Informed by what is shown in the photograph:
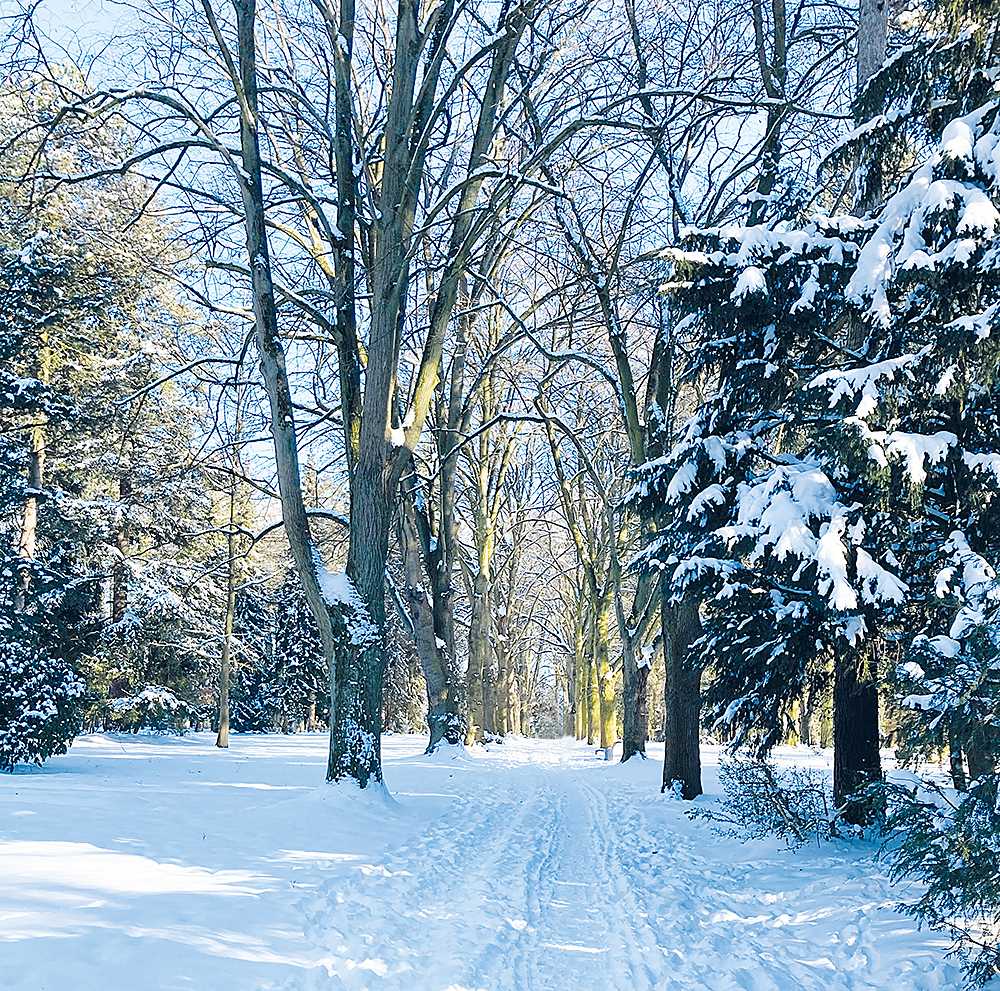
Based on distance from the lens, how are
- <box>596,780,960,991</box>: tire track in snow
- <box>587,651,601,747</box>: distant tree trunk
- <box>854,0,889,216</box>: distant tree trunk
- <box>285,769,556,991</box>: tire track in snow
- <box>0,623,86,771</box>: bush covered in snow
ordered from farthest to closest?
<box>587,651,601,747</box>: distant tree trunk
<box>0,623,86,771</box>: bush covered in snow
<box>854,0,889,216</box>: distant tree trunk
<box>596,780,960,991</box>: tire track in snow
<box>285,769,556,991</box>: tire track in snow

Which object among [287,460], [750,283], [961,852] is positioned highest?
[750,283]

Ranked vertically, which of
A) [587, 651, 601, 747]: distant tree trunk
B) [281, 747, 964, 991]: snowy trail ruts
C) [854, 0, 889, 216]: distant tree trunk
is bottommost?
[587, 651, 601, 747]: distant tree trunk

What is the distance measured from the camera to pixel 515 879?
6.50 metres

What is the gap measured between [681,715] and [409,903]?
678 centimetres

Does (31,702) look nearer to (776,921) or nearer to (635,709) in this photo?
(635,709)

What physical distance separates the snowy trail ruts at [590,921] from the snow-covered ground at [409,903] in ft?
0.06

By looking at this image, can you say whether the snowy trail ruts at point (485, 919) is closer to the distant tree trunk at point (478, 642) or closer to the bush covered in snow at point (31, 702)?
the bush covered in snow at point (31, 702)

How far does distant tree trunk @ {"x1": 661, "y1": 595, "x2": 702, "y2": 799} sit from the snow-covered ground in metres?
1.81

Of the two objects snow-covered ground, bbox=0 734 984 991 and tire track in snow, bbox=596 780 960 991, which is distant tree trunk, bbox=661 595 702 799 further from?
tire track in snow, bbox=596 780 960 991

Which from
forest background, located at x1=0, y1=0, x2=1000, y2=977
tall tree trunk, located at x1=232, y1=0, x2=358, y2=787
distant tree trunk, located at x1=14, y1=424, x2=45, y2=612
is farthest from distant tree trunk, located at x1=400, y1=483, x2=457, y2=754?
tall tree trunk, located at x1=232, y1=0, x2=358, y2=787

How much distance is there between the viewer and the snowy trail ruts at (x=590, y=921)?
4.30 m

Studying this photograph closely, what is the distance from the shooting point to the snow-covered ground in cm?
410

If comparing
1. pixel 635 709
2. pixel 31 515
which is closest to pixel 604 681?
pixel 635 709

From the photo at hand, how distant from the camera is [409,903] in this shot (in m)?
5.56
